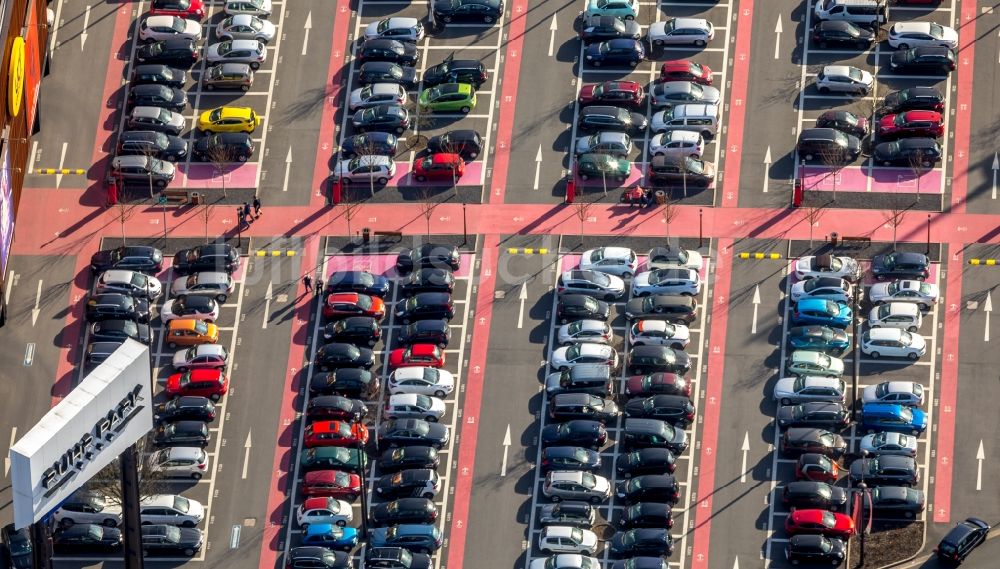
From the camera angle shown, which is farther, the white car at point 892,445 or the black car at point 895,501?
the white car at point 892,445

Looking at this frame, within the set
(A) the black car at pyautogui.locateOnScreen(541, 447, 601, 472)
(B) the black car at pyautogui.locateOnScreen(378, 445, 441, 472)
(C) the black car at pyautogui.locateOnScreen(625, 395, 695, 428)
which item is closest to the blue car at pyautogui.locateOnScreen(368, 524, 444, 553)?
(B) the black car at pyautogui.locateOnScreen(378, 445, 441, 472)

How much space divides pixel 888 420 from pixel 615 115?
112 feet

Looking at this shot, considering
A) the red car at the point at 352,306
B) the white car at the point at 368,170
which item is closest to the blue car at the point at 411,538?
the red car at the point at 352,306

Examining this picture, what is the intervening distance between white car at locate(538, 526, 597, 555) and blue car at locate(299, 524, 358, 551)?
42.6 feet

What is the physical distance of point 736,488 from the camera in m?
180

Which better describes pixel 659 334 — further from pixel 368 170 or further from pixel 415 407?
pixel 368 170

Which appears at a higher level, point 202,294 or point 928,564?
point 202,294

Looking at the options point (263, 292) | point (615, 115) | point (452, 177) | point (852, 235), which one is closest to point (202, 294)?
point (263, 292)

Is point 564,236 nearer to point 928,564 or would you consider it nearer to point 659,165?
point 659,165

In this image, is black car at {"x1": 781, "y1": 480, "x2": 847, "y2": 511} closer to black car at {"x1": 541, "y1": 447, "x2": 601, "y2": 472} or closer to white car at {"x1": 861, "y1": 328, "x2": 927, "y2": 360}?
white car at {"x1": 861, "y1": 328, "x2": 927, "y2": 360}

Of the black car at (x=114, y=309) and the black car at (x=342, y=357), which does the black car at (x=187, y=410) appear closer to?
the black car at (x=342, y=357)

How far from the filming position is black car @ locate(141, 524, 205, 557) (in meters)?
178

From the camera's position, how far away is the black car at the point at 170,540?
17788 centimetres

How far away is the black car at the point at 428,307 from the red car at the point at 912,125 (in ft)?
119
